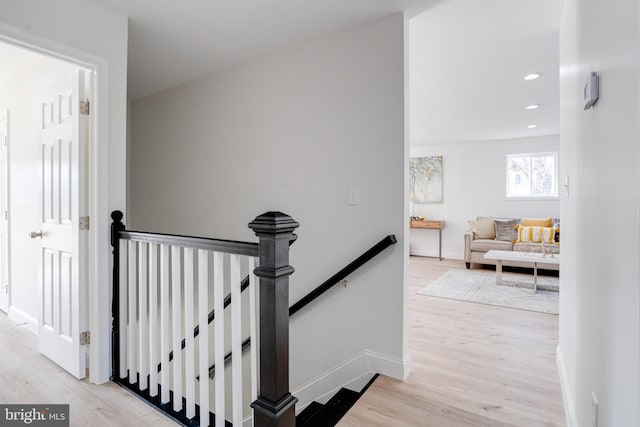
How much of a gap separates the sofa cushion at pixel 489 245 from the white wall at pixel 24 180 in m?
6.07

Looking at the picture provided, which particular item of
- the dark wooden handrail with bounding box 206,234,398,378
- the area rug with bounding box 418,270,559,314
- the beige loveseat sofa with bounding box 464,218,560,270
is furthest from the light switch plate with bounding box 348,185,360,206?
the beige loveseat sofa with bounding box 464,218,560,270

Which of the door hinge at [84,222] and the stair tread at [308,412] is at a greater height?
the door hinge at [84,222]

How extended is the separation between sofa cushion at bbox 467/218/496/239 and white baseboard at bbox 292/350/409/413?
4843mm

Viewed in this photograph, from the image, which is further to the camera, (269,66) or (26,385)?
(269,66)

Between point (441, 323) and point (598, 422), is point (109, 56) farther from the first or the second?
point (441, 323)

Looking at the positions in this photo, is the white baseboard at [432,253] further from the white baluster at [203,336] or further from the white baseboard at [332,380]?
the white baluster at [203,336]

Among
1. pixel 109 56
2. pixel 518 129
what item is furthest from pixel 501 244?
pixel 109 56

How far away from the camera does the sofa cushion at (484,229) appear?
21.0 ft

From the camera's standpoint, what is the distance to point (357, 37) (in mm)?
2363

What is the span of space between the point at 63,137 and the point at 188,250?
4.46 feet

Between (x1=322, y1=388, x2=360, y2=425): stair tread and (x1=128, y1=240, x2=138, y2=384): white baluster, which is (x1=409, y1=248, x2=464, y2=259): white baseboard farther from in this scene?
(x1=128, y1=240, x2=138, y2=384): white baluster

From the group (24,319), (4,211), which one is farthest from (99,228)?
(4,211)

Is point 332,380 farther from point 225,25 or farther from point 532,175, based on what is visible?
point 532,175

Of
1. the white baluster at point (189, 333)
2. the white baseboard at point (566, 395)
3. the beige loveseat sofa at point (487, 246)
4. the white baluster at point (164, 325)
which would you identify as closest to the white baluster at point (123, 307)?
the white baluster at point (164, 325)
